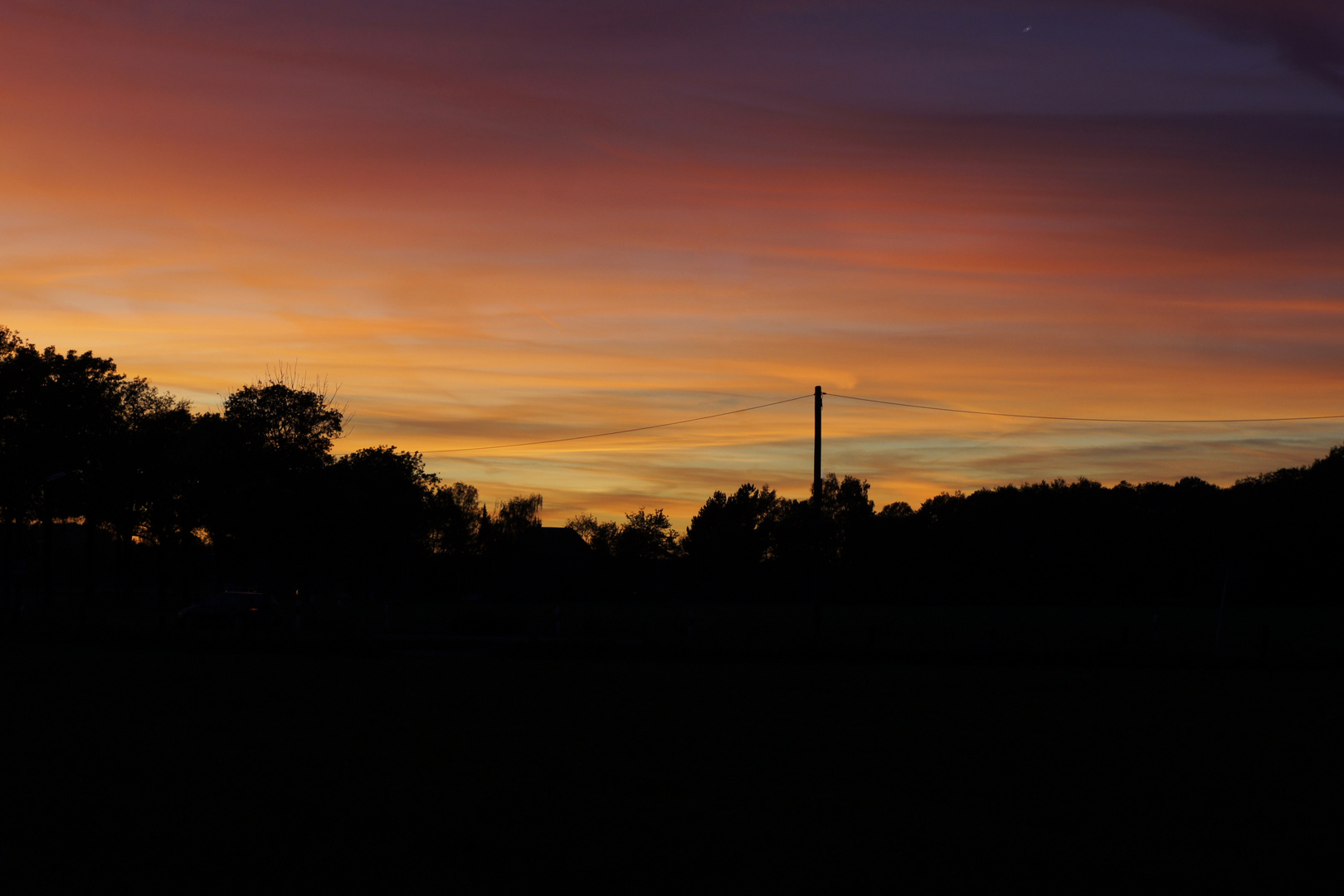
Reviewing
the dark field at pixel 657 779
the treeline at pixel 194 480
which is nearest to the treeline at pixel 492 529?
the treeline at pixel 194 480

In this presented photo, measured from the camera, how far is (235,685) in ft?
71.2

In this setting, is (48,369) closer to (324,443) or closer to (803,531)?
(324,443)

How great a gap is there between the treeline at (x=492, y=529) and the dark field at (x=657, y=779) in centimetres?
1709

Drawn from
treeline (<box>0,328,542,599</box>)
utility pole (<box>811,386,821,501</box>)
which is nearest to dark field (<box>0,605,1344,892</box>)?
utility pole (<box>811,386,821,501</box>)

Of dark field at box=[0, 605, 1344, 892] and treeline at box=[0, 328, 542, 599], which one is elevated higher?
treeline at box=[0, 328, 542, 599]

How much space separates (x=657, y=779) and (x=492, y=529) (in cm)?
16031

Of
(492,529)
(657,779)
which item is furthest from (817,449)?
(492,529)

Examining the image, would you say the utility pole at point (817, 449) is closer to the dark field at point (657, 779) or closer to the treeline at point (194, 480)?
the dark field at point (657, 779)

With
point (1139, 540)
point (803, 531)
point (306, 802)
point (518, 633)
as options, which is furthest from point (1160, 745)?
point (803, 531)

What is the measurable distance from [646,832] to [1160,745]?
8.30 metres

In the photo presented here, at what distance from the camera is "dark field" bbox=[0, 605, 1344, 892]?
311 inches

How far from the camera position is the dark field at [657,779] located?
7.89 meters

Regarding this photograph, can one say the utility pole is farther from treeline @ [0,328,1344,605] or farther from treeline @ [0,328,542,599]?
treeline @ [0,328,542,599]

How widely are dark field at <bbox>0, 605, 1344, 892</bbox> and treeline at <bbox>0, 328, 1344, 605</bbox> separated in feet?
56.1
